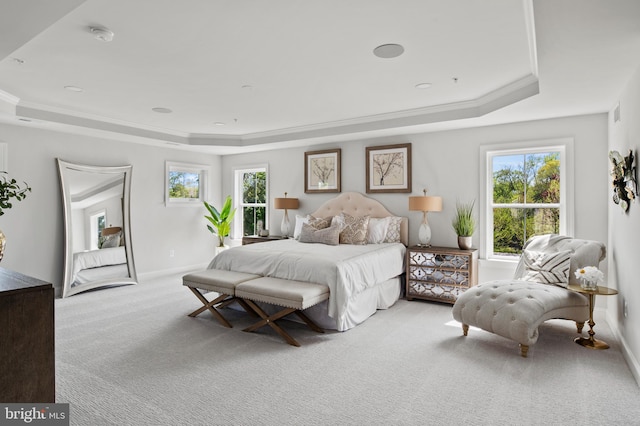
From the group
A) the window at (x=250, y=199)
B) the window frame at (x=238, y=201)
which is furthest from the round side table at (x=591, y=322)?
the window frame at (x=238, y=201)

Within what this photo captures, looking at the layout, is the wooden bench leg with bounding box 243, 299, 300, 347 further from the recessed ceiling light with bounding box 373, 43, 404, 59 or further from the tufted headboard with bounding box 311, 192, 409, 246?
the tufted headboard with bounding box 311, 192, 409, 246

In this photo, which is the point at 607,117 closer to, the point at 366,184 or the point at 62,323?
the point at 366,184

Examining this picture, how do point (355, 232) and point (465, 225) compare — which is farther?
point (355, 232)

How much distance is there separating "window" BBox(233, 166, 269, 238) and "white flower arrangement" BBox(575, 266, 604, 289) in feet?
16.3

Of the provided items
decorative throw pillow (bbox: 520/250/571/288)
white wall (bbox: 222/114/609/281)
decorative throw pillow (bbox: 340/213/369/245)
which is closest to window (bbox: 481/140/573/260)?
white wall (bbox: 222/114/609/281)

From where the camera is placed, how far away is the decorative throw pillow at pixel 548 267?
11.6 feet

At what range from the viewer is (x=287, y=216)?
6535mm

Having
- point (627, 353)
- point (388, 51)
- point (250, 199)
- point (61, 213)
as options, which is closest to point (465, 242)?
point (627, 353)

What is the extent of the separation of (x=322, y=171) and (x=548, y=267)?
357 centimetres

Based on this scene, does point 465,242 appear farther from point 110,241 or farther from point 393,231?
point 110,241

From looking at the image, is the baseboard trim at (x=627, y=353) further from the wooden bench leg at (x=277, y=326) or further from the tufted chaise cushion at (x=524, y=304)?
the wooden bench leg at (x=277, y=326)

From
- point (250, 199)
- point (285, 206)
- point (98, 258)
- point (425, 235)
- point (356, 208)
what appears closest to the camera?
point (425, 235)

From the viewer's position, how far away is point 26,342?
5.42 ft

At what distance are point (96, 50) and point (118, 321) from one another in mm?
2644
